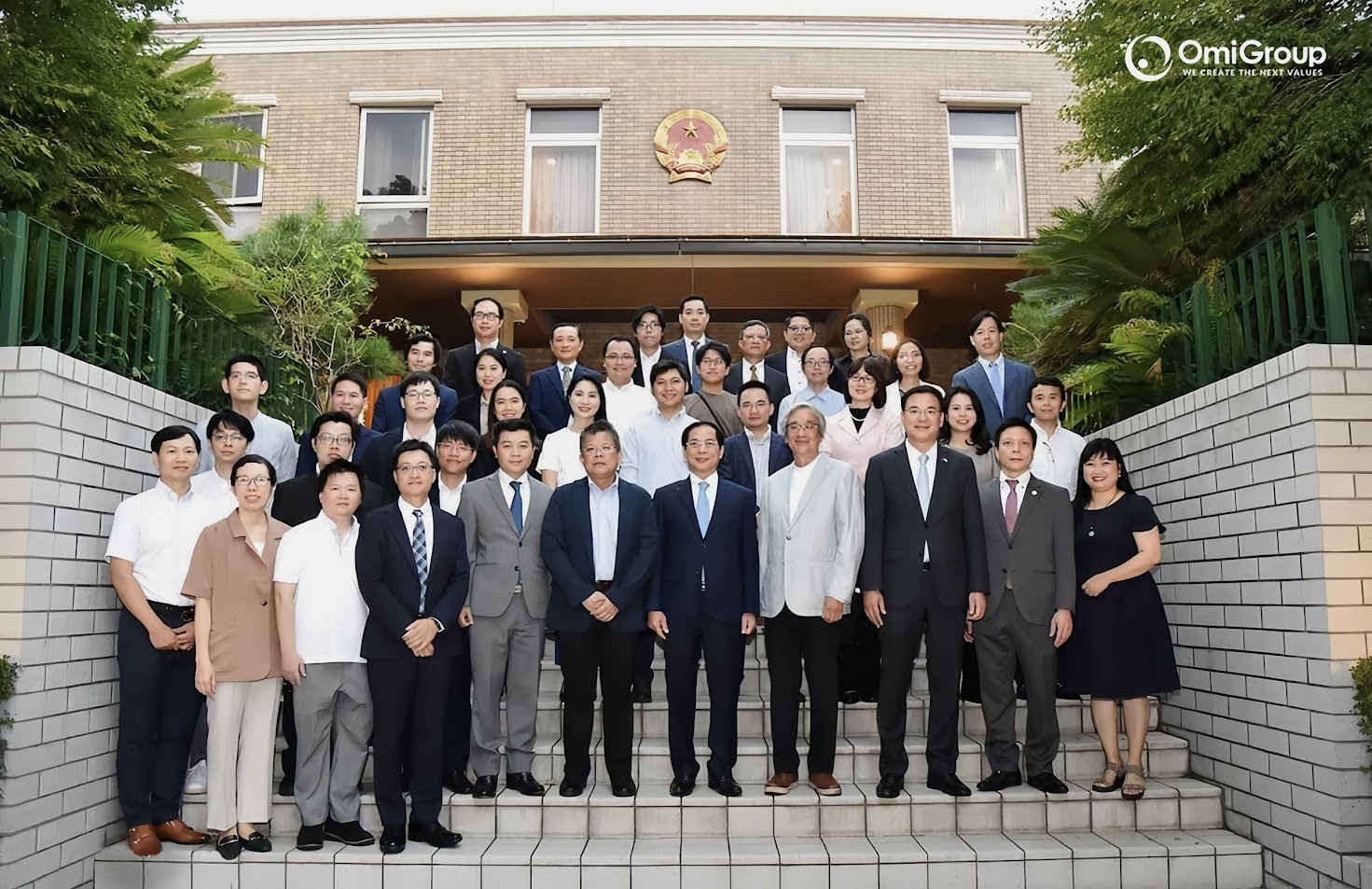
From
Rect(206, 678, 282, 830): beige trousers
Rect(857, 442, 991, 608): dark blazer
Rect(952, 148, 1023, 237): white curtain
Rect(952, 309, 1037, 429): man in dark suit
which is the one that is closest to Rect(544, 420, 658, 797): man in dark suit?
Rect(857, 442, 991, 608): dark blazer

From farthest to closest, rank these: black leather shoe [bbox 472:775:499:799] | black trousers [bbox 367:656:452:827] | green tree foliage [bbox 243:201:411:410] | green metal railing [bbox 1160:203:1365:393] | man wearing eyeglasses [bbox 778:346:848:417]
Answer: green tree foliage [bbox 243:201:411:410] → man wearing eyeglasses [bbox 778:346:848:417] → black leather shoe [bbox 472:775:499:799] → black trousers [bbox 367:656:452:827] → green metal railing [bbox 1160:203:1365:393]

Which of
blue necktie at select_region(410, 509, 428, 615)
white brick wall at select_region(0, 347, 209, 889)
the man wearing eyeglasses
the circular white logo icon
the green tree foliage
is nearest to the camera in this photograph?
white brick wall at select_region(0, 347, 209, 889)

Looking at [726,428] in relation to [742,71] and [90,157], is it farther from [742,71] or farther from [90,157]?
[742,71]

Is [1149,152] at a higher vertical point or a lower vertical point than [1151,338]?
higher

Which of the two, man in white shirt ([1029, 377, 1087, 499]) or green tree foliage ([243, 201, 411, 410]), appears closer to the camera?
man in white shirt ([1029, 377, 1087, 499])

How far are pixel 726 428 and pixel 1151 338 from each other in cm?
243

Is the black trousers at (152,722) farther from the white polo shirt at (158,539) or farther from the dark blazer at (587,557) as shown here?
the dark blazer at (587,557)

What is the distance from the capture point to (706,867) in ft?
13.5

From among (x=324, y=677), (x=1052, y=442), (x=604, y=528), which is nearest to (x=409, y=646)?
(x=324, y=677)

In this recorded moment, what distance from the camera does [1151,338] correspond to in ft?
17.0

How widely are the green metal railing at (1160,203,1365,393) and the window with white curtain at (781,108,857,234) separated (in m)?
7.57

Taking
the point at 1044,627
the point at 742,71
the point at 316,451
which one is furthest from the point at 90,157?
the point at 742,71

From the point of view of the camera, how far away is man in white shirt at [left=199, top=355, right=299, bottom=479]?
5113 mm

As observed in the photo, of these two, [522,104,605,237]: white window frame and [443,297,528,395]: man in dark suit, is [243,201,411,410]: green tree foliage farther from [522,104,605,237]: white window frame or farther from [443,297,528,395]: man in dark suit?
[443,297,528,395]: man in dark suit
